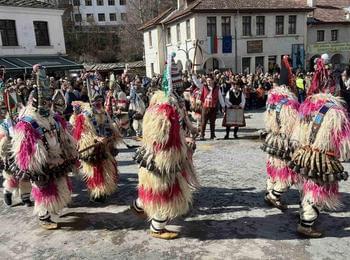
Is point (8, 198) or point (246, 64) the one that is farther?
point (246, 64)

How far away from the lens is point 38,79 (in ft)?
14.4

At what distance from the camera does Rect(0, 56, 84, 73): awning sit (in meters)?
19.6

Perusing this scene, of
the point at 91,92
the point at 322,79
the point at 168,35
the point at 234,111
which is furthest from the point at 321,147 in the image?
the point at 168,35

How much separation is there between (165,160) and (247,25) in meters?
23.4

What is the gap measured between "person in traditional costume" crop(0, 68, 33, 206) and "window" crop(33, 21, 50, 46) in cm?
1786

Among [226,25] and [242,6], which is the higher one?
[242,6]

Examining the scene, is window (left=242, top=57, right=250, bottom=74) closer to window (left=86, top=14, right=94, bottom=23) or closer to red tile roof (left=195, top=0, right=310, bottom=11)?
red tile roof (left=195, top=0, right=310, bottom=11)

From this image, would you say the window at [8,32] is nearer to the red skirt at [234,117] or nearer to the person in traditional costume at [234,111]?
the person in traditional costume at [234,111]

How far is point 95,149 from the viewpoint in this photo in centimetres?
533

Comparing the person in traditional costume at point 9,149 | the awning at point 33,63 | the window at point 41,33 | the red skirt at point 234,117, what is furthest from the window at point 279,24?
the person in traditional costume at point 9,149

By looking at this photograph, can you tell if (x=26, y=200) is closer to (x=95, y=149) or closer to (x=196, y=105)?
(x=95, y=149)

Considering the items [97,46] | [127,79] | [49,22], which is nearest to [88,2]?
[97,46]

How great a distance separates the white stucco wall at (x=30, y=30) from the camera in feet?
68.0

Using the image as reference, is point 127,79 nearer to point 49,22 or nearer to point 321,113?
point 321,113
